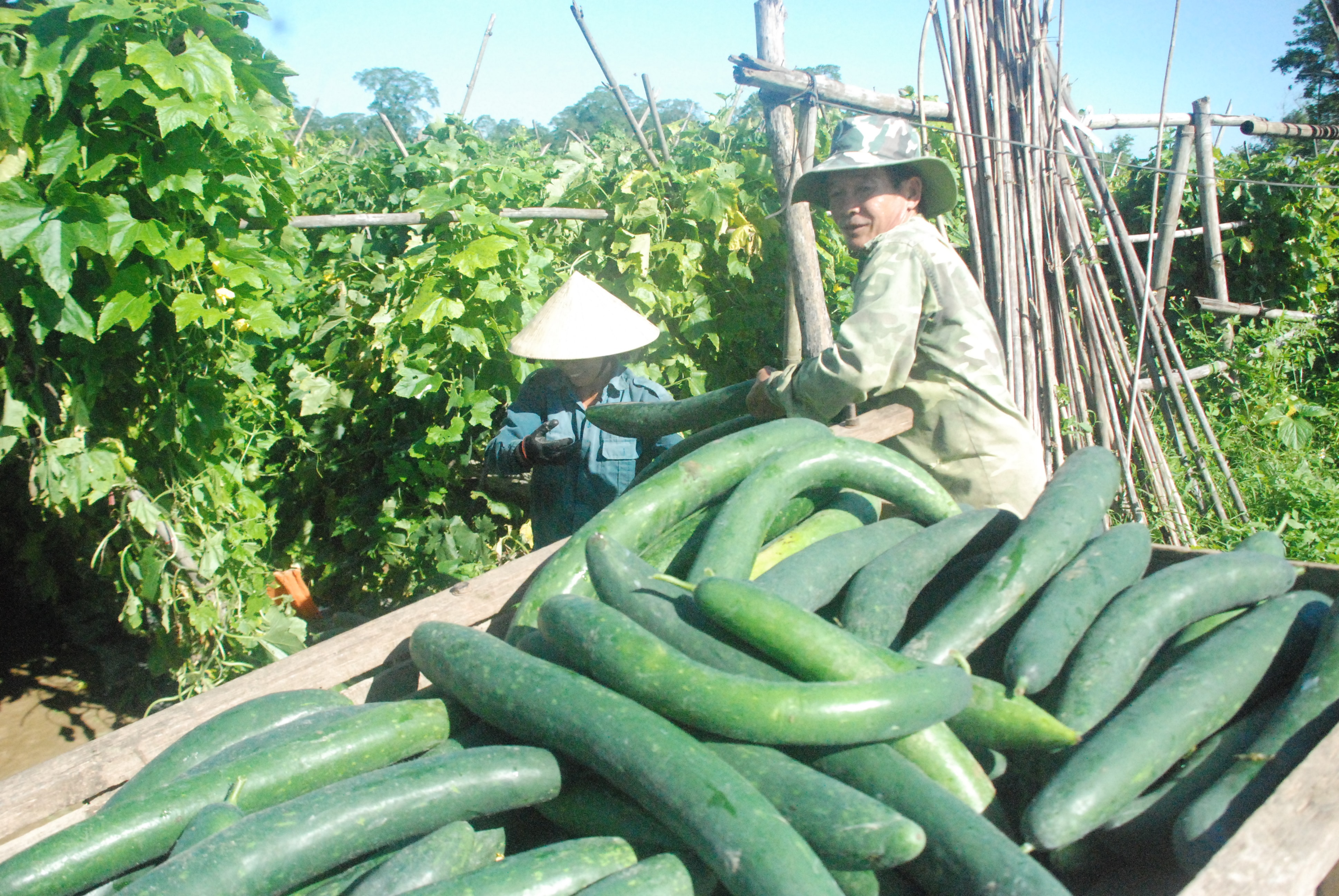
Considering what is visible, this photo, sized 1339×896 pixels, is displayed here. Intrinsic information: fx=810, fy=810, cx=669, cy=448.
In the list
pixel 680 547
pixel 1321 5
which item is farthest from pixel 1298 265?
pixel 680 547

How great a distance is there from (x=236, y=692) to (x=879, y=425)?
5.77 feet

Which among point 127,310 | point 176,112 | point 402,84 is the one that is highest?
point 402,84

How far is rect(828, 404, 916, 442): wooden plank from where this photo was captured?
90.5 inches

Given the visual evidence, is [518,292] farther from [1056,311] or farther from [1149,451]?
[1149,451]

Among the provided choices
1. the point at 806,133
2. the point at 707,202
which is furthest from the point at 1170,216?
the point at 707,202

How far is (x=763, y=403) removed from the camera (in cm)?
254

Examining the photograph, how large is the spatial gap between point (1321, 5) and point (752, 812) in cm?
477

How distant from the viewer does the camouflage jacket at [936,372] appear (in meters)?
2.45

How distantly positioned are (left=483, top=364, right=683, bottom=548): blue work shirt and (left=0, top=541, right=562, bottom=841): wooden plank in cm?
170

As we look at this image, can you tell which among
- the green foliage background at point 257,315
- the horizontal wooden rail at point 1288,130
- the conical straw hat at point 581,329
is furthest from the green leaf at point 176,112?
the horizontal wooden rail at point 1288,130

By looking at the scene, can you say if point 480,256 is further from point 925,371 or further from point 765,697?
point 765,697

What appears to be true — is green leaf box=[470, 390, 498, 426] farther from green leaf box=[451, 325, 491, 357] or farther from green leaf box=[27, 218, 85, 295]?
green leaf box=[27, 218, 85, 295]

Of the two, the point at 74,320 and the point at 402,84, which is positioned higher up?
the point at 402,84

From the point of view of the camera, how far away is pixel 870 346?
2.44m
